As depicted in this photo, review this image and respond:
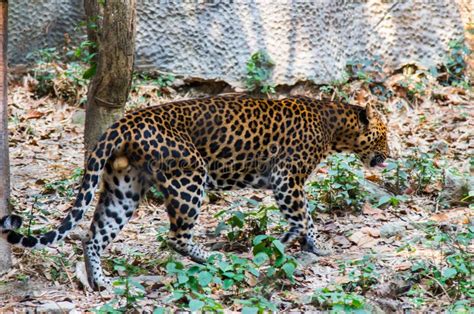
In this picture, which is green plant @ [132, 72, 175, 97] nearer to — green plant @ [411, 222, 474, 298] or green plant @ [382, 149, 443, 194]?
green plant @ [382, 149, 443, 194]

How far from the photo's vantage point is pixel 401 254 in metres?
7.44

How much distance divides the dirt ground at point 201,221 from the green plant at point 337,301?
4.2 inches

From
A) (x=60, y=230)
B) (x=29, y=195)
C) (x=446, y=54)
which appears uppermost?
(x=446, y=54)

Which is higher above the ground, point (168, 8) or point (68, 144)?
point (168, 8)

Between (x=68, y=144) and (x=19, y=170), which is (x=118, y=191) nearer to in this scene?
(x=19, y=170)

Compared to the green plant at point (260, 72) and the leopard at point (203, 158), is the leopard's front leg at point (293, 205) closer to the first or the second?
the leopard at point (203, 158)

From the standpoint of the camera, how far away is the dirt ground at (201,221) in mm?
6508

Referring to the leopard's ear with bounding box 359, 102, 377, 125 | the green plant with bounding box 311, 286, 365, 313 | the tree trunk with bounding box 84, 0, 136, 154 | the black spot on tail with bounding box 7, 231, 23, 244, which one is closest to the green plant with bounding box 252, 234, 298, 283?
Answer: the green plant with bounding box 311, 286, 365, 313

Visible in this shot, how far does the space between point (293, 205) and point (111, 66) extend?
231cm

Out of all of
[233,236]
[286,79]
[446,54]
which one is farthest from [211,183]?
[446,54]

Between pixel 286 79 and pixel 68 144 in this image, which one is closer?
pixel 68 144

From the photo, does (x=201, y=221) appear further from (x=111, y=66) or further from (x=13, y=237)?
(x=13, y=237)

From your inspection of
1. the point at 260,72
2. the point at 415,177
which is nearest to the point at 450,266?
the point at 415,177

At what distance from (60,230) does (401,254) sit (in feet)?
9.94
